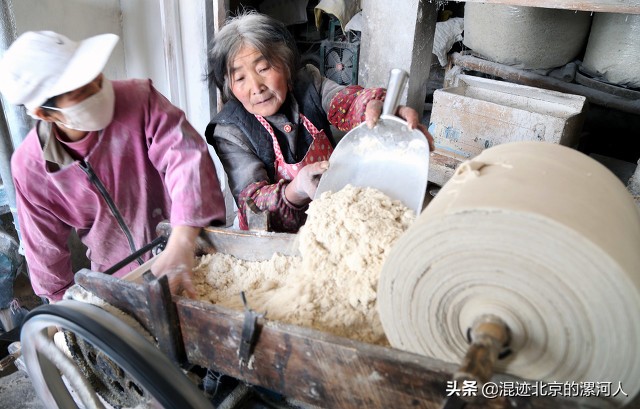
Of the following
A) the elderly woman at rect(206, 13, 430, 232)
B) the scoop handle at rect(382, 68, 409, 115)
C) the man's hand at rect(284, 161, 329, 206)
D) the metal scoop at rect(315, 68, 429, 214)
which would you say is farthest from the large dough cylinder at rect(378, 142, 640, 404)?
the elderly woman at rect(206, 13, 430, 232)

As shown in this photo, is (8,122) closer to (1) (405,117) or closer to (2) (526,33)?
(1) (405,117)

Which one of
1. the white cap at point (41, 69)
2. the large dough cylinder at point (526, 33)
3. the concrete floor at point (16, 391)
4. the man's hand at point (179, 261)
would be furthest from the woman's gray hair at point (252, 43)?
the concrete floor at point (16, 391)

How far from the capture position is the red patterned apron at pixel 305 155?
2061mm

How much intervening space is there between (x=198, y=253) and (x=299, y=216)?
539 mm

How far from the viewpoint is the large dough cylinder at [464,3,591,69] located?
314 centimetres

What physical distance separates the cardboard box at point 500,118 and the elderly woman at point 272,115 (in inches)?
31.1

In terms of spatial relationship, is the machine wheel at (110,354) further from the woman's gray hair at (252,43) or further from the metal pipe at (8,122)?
the metal pipe at (8,122)

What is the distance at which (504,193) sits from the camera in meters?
0.83

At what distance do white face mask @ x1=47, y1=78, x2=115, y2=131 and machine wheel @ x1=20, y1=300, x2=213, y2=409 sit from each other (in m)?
0.59

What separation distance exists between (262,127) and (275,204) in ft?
1.34

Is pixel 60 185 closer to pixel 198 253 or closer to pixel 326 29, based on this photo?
pixel 198 253

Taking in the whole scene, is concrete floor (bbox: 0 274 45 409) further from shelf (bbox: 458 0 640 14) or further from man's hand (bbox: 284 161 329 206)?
shelf (bbox: 458 0 640 14)

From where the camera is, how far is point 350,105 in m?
2.03

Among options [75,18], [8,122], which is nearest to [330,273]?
[8,122]
